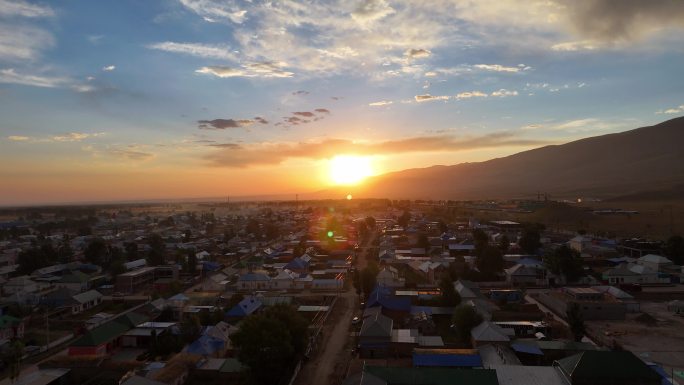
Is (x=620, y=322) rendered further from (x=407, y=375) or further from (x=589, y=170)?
(x=589, y=170)

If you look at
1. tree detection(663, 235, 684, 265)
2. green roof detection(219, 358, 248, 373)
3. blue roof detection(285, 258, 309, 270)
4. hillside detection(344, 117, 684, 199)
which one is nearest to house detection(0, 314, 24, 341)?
green roof detection(219, 358, 248, 373)

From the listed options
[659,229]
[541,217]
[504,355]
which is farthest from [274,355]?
[541,217]

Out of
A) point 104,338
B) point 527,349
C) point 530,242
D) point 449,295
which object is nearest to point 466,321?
point 527,349

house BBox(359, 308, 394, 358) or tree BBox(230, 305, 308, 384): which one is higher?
tree BBox(230, 305, 308, 384)

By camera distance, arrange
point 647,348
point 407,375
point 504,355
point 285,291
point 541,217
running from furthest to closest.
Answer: point 541,217
point 285,291
point 647,348
point 504,355
point 407,375

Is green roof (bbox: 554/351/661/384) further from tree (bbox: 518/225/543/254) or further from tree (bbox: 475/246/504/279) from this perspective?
tree (bbox: 518/225/543/254)

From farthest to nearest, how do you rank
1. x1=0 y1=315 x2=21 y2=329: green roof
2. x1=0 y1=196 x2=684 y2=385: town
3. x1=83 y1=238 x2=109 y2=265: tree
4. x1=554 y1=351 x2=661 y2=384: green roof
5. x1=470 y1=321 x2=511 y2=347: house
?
x1=83 y1=238 x2=109 y2=265: tree
x1=0 y1=315 x2=21 y2=329: green roof
x1=470 y1=321 x2=511 y2=347: house
x1=0 y1=196 x2=684 y2=385: town
x1=554 y1=351 x2=661 y2=384: green roof
